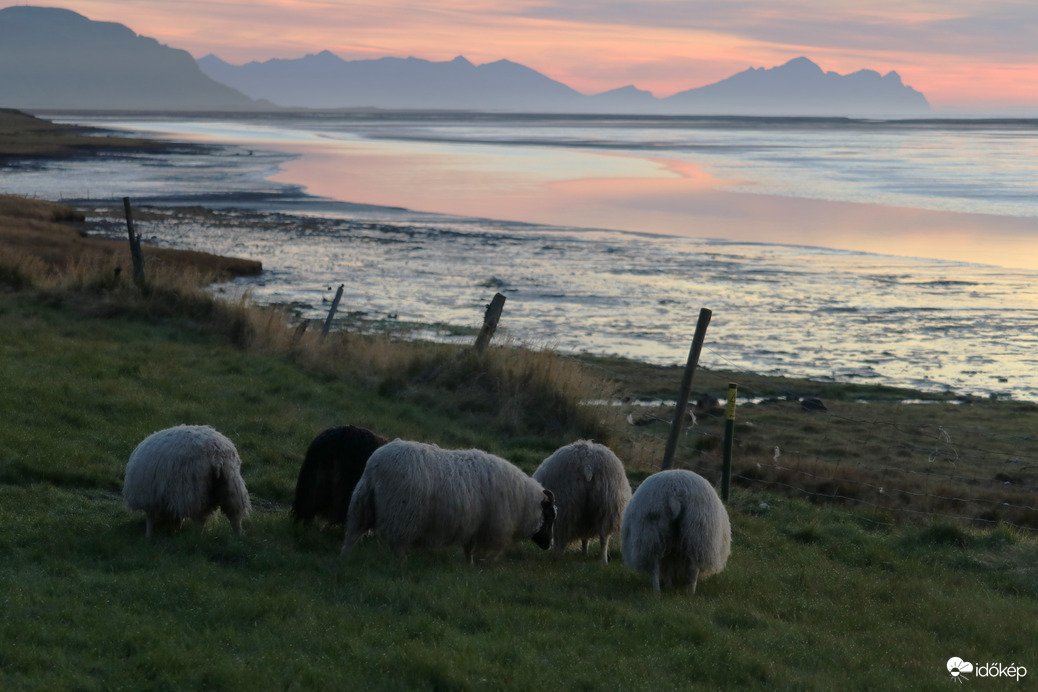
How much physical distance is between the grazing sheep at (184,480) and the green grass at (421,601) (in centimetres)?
22

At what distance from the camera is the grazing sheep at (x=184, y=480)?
347 inches

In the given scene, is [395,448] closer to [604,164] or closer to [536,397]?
[536,397]

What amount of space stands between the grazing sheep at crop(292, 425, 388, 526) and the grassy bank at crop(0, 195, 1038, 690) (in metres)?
0.27

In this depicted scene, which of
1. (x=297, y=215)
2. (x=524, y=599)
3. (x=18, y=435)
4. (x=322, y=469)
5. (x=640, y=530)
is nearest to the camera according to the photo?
(x=524, y=599)

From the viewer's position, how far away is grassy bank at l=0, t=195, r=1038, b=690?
6.71 metres

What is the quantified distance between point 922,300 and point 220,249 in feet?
84.8

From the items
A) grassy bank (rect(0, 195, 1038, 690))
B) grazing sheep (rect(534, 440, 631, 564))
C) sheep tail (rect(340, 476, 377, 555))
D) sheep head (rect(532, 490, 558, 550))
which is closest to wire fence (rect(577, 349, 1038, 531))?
grassy bank (rect(0, 195, 1038, 690))

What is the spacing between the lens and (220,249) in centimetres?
3947

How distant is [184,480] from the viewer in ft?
28.9

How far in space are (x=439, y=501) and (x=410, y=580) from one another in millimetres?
813

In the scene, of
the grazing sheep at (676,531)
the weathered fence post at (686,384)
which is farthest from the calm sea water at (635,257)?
the grazing sheep at (676,531)

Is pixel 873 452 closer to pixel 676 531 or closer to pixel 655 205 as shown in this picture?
pixel 676 531

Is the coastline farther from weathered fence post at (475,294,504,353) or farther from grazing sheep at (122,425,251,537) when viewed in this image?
grazing sheep at (122,425,251,537)

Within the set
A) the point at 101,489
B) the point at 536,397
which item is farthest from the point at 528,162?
the point at 101,489
